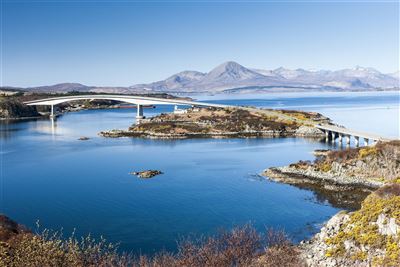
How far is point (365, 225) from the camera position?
23.1 m

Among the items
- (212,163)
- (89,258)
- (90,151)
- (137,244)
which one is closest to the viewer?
(89,258)

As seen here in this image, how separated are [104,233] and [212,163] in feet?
90.6

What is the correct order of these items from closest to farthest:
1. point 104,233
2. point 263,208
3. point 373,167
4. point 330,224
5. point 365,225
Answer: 1. point 365,225
2. point 330,224
3. point 104,233
4. point 263,208
5. point 373,167

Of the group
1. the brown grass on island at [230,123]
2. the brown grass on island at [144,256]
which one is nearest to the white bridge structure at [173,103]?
→ the brown grass on island at [230,123]

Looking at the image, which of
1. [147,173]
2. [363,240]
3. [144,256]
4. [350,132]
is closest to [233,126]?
[350,132]

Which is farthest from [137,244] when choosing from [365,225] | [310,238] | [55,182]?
[55,182]

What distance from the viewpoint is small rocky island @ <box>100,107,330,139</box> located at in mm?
86000

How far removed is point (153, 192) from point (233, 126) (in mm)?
52755

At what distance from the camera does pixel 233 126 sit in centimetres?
9256

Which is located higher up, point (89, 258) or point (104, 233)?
point (89, 258)

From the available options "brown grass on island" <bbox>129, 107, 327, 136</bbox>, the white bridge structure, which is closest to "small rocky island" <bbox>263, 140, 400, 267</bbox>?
the white bridge structure

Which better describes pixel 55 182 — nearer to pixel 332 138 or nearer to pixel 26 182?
pixel 26 182

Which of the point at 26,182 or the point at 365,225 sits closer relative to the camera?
the point at 365,225

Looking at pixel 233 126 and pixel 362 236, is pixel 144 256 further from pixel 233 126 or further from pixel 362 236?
pixel 233 126
